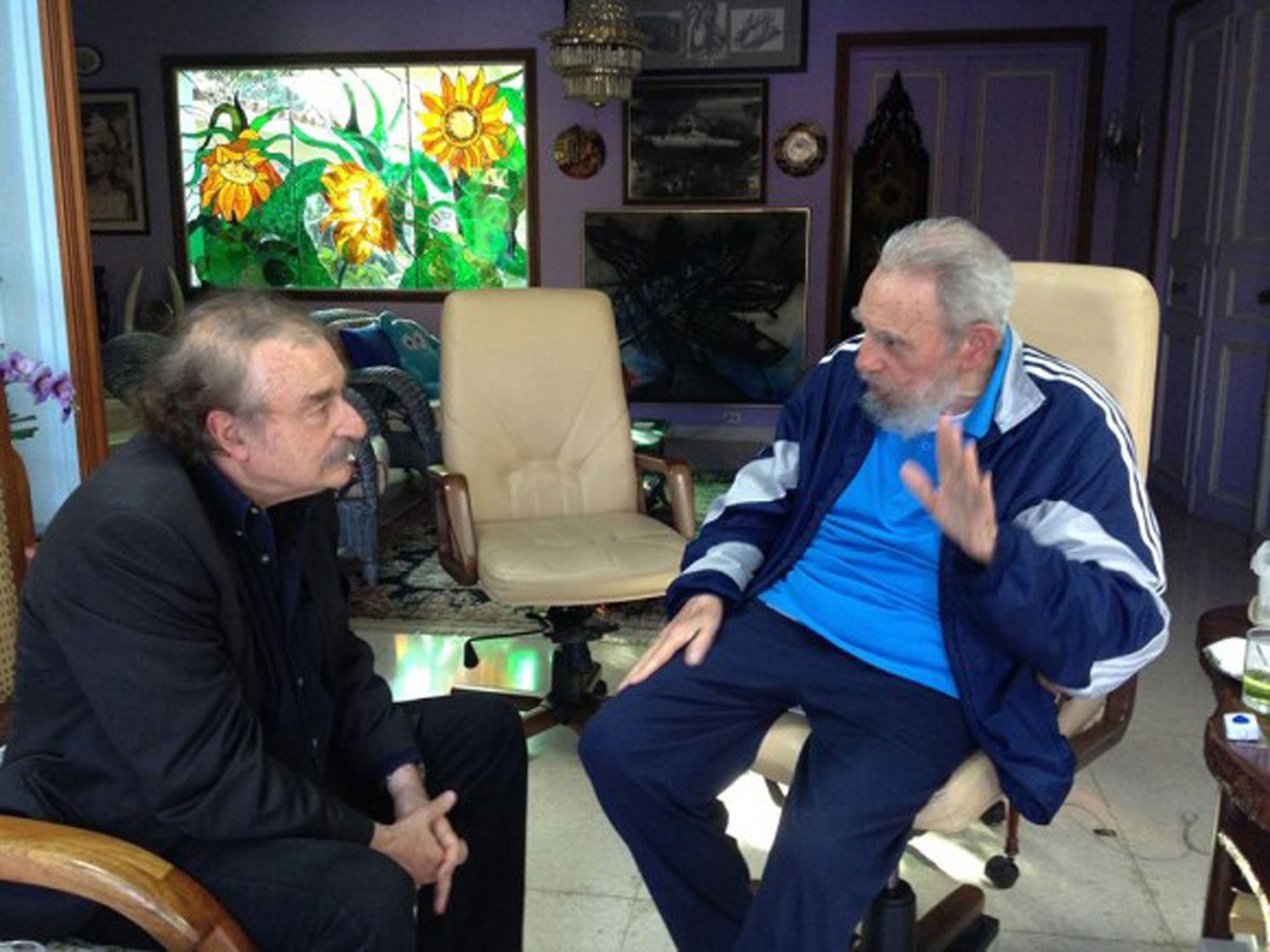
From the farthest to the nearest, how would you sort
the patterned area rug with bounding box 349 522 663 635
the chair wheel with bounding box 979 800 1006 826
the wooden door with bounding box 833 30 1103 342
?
the wooden door with bounding box 833 30 1103 342
the patterned area rug with bounding box 349 522 663 635
the chair wheel with bounding box 979 800 1006 826

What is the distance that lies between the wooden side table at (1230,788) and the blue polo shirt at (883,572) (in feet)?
1.14

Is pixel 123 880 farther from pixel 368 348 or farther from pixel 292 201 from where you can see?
pixel 292 201

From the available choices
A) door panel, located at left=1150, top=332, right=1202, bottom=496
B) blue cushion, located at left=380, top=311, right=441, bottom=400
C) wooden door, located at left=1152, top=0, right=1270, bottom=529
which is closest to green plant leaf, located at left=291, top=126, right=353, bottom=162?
blue cushion, located at left=380, top=311, right=441, bottom=400

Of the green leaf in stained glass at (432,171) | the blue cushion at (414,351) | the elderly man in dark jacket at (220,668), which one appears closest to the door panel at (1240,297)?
the blue cushion at (414,351)

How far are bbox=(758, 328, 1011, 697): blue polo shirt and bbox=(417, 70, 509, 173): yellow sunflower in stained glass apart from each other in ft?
17.4

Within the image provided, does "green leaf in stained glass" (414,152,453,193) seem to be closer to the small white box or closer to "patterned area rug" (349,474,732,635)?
"patterned area rug" (349,474,732,635)

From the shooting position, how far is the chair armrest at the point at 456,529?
257 centimetres

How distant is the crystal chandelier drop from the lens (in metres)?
4.97

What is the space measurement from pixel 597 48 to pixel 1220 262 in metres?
2.77

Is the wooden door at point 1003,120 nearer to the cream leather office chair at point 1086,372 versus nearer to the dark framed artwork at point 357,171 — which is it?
the dark framed artwork at point 357,171

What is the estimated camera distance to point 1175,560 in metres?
4.22

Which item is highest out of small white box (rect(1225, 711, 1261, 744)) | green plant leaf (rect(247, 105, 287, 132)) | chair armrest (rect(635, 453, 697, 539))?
green plant leaf (rect(247, 105, 287, 132))

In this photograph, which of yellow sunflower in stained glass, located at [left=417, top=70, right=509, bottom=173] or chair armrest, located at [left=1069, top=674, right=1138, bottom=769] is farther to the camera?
yellow sunflower in stained glass, located at [left=417, top=70, right=509, bottom=173]

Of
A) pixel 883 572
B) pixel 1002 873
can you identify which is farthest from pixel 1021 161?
pixel 883 572
